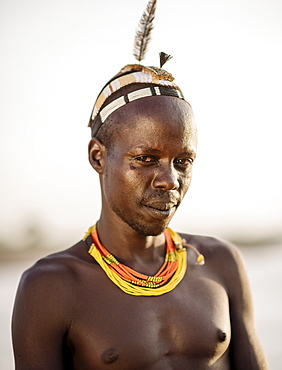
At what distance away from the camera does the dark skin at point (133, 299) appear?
2559 mm

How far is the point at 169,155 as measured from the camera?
104 inches

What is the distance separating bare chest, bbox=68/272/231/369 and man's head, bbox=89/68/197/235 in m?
0.43

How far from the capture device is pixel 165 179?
2.59 metres

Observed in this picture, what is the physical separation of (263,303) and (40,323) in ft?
23.5

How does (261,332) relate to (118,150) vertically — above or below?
below

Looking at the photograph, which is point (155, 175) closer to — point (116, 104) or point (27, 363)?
point (116, 104)

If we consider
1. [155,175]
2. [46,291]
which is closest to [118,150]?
[155,175]

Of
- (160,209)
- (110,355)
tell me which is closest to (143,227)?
(160,209)

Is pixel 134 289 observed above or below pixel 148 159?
below

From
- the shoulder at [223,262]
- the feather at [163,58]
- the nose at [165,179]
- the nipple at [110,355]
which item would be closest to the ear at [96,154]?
the nose at [165,179]

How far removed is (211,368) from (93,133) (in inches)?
60.5

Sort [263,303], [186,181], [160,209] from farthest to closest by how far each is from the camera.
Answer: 1. [263,303]
2. [186,181]
3. [160,209]

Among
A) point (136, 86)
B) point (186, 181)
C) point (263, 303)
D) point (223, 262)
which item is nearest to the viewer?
point (186, 181)

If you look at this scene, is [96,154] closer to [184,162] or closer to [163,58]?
[184,162]
